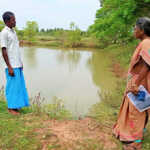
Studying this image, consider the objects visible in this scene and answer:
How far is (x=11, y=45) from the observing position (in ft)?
6.60

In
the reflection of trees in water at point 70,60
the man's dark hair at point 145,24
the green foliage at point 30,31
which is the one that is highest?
the green foliage at point 30,31

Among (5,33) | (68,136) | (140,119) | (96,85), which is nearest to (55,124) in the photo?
(68,136)

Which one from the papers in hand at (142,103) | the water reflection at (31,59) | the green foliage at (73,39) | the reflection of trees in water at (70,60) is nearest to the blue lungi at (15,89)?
the papers in hand at (142,103)

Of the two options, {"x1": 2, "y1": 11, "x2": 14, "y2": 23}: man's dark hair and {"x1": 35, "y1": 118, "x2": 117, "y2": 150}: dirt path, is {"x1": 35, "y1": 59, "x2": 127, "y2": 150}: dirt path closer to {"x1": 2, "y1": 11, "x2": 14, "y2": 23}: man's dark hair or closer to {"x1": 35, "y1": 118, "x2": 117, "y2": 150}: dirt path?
{"x1": 35, "y1": 118, "x2": 117, "y2": 150}: dirt path

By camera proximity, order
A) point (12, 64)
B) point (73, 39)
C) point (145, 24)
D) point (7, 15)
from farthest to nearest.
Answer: point (73, 39), point (12, 64), point (7, 15), point (145, 24)

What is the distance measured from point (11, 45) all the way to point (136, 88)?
1646 millimetres

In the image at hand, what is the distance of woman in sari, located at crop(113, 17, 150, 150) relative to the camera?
1408mm

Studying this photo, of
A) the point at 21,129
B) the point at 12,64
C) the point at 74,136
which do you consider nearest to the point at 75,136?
the point at 74,136

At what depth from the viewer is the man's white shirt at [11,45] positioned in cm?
193

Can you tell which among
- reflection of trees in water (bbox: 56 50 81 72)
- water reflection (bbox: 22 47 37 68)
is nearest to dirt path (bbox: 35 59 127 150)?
reflection of trees in water (bbox: 56 50 81 72)

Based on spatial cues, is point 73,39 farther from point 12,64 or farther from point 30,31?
point 12,64

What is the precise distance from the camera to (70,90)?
4.20 metres

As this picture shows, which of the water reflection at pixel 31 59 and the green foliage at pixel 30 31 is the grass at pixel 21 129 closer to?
the water reflection at pixel 31 59

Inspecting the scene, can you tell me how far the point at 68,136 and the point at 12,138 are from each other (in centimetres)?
63
